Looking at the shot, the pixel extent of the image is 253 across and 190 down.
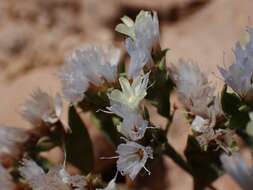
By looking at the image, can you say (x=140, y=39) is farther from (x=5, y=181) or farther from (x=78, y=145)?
(x=5, y=181)

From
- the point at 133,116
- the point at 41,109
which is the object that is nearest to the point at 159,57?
the point at 133,116

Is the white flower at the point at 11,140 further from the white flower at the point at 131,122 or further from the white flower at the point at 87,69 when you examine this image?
the white flower at the point at 131,122

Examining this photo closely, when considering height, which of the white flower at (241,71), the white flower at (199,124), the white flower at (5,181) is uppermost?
the white flower at (241,71)

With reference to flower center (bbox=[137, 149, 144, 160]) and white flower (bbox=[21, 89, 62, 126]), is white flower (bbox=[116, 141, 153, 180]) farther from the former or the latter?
white flower (bbox=[21, 89, 62, 126])

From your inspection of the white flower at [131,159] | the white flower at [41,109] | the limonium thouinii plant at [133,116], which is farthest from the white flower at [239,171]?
the white flower at [41,109]

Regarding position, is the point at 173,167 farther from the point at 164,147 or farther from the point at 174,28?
the point at 164,147

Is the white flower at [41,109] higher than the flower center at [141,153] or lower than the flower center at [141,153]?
lower

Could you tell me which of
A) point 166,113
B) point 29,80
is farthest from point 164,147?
point 29,80
